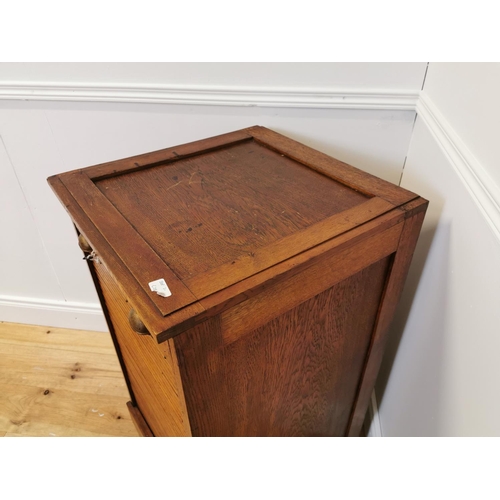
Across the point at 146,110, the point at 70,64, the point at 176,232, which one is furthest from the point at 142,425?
the point at 70,64

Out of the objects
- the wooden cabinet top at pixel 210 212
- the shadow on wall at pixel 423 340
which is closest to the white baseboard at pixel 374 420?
the shadow on wall at pixel 423 340

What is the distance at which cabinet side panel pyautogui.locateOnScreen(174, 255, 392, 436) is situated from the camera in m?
0.62

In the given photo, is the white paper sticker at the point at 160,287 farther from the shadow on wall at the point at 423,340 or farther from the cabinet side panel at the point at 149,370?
the shadow on wall at the point at 423,340

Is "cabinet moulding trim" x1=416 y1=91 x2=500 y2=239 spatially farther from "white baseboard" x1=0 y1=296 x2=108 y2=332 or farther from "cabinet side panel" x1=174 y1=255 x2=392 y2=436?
"white baseboard" x1=0 y1=296 x2=108 y2=332

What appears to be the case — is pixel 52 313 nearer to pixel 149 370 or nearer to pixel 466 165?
pixel 149 370

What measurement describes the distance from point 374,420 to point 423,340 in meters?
0.46

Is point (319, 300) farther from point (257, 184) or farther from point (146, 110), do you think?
point (146, 110)

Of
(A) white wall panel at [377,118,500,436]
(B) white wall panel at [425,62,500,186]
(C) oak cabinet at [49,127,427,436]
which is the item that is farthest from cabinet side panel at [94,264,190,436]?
(B) white wall panel at [425,62,500,186]

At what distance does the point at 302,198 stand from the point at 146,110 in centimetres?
61

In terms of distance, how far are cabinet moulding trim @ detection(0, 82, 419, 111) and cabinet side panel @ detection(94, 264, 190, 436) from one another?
1.68ft

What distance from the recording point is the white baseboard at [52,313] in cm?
166

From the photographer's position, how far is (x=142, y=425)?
3.97ft

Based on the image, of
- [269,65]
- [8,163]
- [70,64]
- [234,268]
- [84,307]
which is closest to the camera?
[234,268]

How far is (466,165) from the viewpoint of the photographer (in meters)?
0.69
